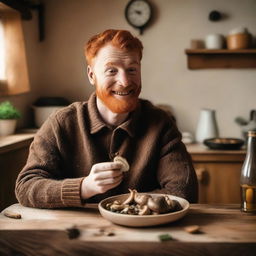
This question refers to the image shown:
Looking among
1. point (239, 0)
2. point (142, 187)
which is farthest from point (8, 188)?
point (239, 0)

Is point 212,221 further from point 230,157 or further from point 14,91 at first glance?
point 14,91

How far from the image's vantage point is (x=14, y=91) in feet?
9.28

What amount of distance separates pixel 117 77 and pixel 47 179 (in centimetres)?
48

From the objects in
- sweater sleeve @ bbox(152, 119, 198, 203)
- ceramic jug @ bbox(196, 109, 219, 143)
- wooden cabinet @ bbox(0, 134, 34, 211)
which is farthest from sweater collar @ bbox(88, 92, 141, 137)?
ceramic jug @ bbox(196, 109, 219, 143)

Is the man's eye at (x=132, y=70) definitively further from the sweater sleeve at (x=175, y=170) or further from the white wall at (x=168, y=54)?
the white wall at (x=168, y=54)

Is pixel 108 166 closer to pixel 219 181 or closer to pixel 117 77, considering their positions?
pixel 117 77

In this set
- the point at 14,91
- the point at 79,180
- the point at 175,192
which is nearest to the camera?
the point at 79,180

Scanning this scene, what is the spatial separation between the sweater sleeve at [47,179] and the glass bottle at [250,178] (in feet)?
1.78

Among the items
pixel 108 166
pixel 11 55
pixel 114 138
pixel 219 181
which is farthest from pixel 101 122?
pixel 219 181

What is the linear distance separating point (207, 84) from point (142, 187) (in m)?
2.05

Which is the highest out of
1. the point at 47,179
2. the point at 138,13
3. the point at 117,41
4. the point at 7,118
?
the point at 138,13

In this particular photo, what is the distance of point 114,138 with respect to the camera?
1619mm

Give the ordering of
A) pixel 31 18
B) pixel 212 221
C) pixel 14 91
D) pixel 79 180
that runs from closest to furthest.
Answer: pixel 212 221 < pixel 79 180 < pixel 14 91 < pixel 31 18

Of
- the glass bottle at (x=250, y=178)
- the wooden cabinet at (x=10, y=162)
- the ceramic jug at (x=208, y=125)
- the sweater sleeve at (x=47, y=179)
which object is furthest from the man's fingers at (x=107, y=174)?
the ceramic jug at (x=208, y=125)
